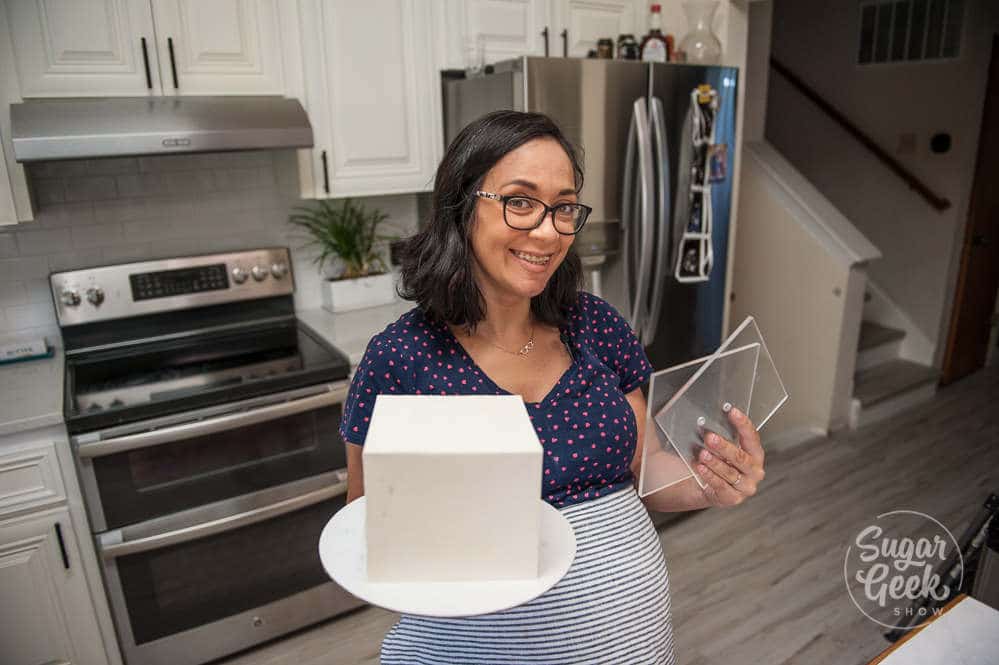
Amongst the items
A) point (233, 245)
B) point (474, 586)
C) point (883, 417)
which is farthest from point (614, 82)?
point (883, 417)

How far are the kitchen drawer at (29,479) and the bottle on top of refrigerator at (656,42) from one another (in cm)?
222

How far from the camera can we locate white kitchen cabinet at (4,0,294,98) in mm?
1756

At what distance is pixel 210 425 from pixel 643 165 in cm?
160

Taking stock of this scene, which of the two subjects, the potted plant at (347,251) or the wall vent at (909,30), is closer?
the potted plant at (347,251)

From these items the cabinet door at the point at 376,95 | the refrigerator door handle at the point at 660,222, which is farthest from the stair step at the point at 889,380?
the cabinet door at the point at 376,95

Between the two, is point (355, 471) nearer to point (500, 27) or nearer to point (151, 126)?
point (151, 126)

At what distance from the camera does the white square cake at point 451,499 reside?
27.3 inches

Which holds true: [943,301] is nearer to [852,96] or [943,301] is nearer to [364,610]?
[852,96]

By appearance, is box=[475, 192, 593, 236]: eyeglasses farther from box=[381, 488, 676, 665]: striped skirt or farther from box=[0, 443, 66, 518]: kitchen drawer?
box=[0, 443, 66, 518]: kitchen drawer

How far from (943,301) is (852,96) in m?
1.42

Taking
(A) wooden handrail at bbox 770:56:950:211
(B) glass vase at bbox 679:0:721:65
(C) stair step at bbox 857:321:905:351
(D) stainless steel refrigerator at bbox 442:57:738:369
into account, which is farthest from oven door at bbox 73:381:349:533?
(A) wooden handrail at bbox 770:56:950:211

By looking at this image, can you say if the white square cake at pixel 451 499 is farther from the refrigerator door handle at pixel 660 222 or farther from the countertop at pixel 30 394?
Answer: the refrigerator door handle at pixel 660 222

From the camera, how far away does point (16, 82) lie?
1744 mm

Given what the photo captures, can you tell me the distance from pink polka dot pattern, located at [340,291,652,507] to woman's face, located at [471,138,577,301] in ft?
0.51
